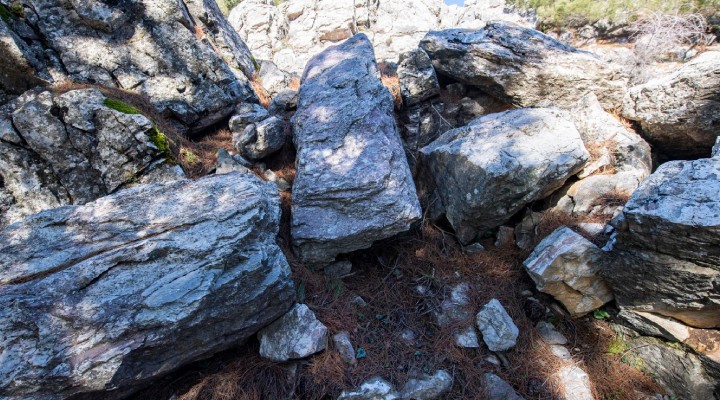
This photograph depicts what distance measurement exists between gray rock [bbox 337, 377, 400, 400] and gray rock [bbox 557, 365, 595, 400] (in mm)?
1942

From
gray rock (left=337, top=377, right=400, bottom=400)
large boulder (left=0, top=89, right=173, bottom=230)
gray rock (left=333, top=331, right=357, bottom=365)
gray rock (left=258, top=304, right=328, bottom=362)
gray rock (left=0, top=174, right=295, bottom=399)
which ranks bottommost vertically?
gray rock (left=337, top=377, right=400, bottom=400)

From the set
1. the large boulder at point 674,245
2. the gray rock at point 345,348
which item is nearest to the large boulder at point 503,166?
the large boulder at point 674,245

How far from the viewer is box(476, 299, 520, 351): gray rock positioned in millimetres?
3889

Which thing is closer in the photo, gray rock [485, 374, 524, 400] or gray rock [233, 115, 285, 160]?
gray rock [485, 374, 524, 400]

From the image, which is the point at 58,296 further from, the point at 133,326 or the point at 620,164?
the point at 620,164

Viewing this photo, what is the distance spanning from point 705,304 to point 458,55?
5631mm

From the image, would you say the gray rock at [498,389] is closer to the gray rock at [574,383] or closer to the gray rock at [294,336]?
Result: the gray rock at [574,383]

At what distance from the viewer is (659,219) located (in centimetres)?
307

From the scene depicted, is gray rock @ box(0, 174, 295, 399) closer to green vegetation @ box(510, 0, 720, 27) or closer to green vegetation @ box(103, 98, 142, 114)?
green vegetation @ box(103, 98, 142, 114)

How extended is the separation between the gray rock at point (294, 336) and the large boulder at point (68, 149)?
9.64 feet

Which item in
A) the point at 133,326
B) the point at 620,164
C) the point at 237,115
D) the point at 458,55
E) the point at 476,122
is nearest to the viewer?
the point at 133,326

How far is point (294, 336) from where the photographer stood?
3.54m

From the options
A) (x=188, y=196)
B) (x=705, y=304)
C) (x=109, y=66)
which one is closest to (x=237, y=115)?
(x=109, y=66)

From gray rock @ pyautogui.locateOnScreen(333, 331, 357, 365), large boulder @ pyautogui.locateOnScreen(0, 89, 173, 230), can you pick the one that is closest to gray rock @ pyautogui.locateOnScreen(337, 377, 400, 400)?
gray rock @ pyautogui.locateOnScreen(333, 331, 357, 365)
